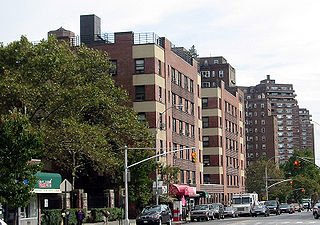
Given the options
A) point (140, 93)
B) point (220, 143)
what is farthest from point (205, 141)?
point (140, 93)

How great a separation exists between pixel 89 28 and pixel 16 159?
142 feet

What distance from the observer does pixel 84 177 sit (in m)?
68.7

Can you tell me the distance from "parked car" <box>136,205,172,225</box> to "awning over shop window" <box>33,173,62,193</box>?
6.73m

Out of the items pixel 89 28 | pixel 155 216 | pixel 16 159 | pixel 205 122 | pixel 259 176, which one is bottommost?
pixel 155 216

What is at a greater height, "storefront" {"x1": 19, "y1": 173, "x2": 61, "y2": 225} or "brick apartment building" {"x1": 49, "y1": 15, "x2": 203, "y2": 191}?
"brick apartment building" {"x1": 49, "y1": 15, "x2": 203, "y2": 191}

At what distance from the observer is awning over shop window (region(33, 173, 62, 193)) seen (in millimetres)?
45094

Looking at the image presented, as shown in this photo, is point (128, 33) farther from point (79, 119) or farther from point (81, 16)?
point (79, 119)

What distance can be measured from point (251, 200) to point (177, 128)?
41.1 ft

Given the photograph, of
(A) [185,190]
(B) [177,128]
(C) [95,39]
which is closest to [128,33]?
(C) [95,39]

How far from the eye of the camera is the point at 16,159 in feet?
112

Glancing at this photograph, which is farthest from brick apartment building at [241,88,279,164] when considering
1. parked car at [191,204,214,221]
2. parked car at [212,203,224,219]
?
parked car at [191,204,214,221]

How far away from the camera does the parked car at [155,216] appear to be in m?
47.0

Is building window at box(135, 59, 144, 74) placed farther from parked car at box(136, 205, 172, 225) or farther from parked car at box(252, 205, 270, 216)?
parked car at box(136, 205, 172, 225)

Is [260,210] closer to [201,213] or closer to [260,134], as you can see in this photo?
[201,213]
